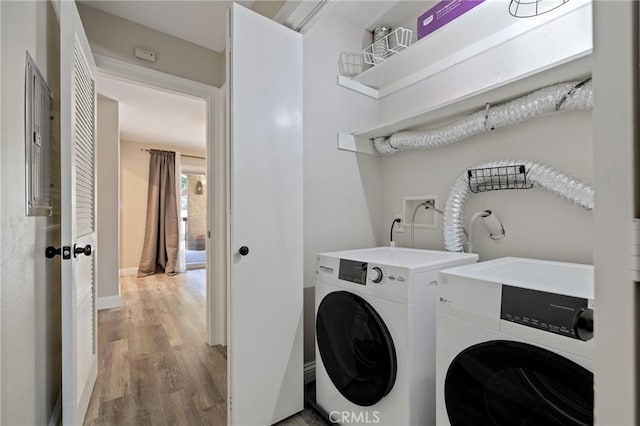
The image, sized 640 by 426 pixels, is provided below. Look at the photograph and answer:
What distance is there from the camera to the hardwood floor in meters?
1.62

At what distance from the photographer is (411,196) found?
7.06ft

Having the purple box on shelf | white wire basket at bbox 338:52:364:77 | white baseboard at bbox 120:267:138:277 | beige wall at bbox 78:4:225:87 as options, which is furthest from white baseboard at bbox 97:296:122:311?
the purple box on shelf

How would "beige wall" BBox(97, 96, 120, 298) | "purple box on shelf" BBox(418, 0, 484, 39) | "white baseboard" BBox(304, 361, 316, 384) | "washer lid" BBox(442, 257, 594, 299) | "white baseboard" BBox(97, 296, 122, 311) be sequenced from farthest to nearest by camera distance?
"beige wall" BBox(97, 96, 120, 298) → "white baseboard" BBox(97, 296, 122, 311) → "white baseboard" BBox(304, 361, 316, 384) → "purple box on shelf" BBox(418, 0, 484, 39) → "washer lid" BBox(442, 257, 594, 299)

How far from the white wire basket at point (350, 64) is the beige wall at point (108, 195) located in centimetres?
294

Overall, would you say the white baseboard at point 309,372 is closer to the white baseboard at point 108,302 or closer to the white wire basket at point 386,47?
the white wire basket at point 386,47

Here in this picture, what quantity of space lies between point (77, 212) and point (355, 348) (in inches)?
61.7

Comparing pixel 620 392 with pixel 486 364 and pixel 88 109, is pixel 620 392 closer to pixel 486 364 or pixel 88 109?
pixel 486 364

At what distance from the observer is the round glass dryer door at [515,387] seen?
2.48 feet

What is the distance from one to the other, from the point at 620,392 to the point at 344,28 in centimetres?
248

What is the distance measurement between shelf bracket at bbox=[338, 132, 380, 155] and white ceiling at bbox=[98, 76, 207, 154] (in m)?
1.62

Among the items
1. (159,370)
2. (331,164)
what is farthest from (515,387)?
(159,370)

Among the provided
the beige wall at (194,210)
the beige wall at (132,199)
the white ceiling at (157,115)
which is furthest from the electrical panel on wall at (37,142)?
the beige wall at (194,210)

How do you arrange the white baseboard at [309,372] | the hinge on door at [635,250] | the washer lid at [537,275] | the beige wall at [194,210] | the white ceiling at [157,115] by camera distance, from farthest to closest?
1. the beige wall at [194,210]
2. the white ceiling at [157,115]
3. the white baseboard at [309,372]
4. the washer lid at [537,275]
5. the hinge on door at [635,250]

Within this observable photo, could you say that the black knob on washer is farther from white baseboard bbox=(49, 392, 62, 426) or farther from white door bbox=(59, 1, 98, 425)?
white baseboard bbox=(49, 392, 62, 426)
